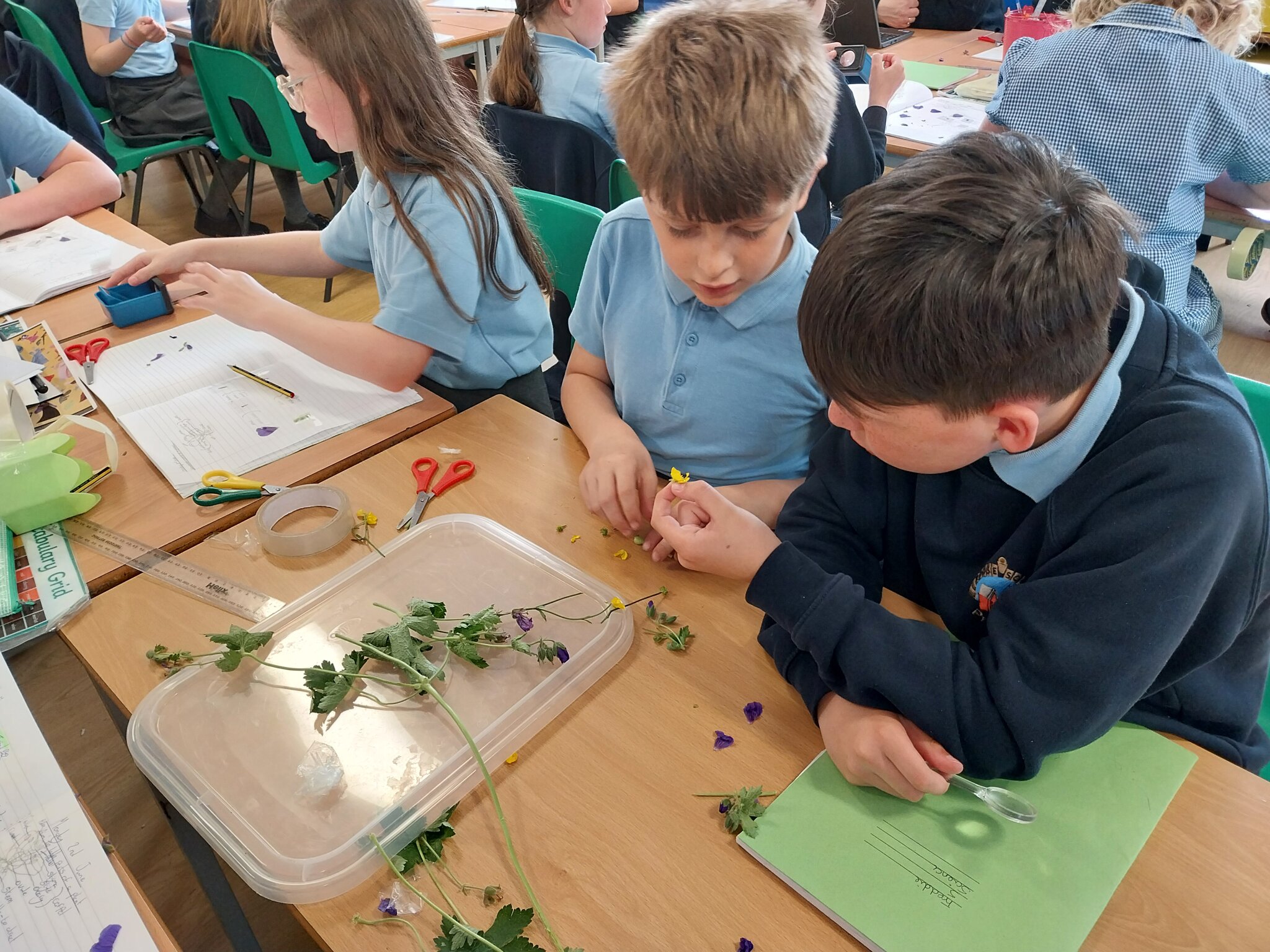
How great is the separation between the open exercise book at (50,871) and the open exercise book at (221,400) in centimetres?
40

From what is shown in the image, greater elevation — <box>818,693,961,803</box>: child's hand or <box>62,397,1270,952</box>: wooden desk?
<box>818,693,961,803</box>: child's hand

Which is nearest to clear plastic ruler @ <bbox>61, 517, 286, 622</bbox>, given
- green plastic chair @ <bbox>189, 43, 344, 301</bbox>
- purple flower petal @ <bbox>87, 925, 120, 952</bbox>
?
purple flower petal @ <bbox>87, 925, 120, 952</bbox>

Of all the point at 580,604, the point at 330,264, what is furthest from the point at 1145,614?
the point at 330,264

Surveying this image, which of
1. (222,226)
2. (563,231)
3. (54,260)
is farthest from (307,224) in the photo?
(563,231)

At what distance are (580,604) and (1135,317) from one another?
58cm

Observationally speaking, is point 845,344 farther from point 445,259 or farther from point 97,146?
point 97,146

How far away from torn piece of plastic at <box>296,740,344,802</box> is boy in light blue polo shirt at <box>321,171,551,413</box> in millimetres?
696

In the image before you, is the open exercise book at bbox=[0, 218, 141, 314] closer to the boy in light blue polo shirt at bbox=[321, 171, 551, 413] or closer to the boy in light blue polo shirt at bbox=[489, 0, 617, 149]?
the boy in light blue polo shirt at bbox=[321, 171, 551, 413]

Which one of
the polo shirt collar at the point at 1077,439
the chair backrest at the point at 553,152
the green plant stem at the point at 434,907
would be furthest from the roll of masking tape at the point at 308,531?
the chair backrest at the point at 553,152

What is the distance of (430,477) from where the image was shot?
109 centimetres

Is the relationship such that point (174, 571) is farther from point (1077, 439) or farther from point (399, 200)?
point (1077, 439)

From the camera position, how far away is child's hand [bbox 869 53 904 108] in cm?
220

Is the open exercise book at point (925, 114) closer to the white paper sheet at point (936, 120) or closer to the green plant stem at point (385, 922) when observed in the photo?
the white paper sheet at point (936, 120)

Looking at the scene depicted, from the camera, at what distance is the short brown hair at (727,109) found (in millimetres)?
879
